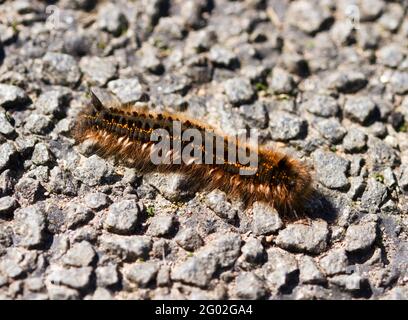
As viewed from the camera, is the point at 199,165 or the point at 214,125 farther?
the point at 214,125

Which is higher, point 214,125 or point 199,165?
point 214,125

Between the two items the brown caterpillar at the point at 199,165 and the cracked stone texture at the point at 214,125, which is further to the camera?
the brown caterpillar at the point at 199,165

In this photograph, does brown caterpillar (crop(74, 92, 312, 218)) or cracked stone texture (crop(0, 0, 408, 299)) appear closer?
cracked stone texture (crop(0, 0, 408, 299))

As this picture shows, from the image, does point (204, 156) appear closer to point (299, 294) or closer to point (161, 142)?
point (161, 142)
